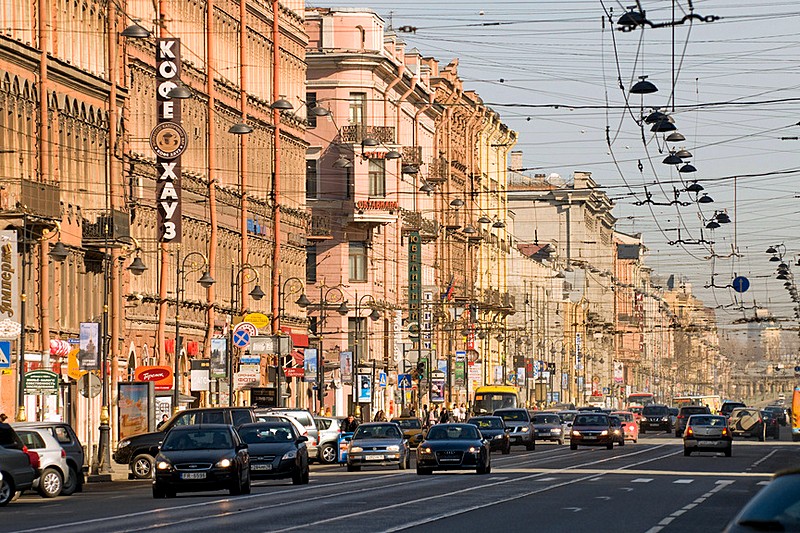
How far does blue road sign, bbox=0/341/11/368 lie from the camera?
44.7 meters

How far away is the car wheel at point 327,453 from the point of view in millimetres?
61656

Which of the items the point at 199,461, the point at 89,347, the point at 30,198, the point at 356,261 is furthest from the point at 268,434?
the point at 356,261

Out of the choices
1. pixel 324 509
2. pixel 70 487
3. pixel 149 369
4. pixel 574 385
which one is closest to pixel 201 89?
pixel 149 369

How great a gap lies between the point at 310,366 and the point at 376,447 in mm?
30249

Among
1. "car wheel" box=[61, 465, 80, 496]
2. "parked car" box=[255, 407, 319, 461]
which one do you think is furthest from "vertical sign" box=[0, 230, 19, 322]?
"car wheel" box=[61, 465, 80, 496]

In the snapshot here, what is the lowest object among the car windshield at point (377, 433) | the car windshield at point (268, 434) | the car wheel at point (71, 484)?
the car wheel at point (71, 484)

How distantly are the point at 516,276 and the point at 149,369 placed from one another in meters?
99.4

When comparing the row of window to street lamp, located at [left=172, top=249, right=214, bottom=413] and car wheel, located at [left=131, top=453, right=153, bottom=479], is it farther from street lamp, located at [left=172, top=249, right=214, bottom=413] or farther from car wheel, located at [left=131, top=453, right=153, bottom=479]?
car wheel, located at [left=131, top=453, right=153, bottom=479]

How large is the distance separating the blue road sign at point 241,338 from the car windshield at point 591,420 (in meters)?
17.1

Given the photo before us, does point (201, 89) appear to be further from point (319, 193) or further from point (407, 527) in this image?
point (407, 527)

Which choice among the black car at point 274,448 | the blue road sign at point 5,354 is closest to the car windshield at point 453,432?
→ the black car at point 274,448

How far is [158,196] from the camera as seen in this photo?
6625cm

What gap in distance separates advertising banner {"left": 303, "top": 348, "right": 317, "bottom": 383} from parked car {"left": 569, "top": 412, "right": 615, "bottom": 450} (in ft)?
40.6

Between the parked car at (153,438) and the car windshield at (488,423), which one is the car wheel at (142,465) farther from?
the car windshield at (488,423)
